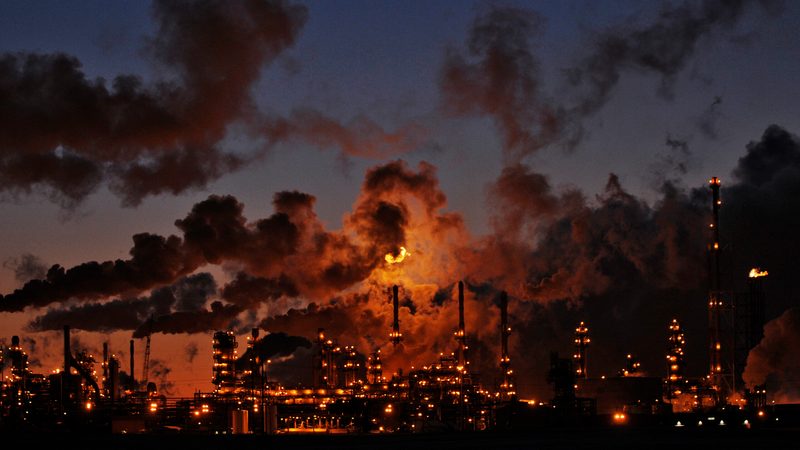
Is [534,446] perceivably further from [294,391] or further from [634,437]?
[294,391]

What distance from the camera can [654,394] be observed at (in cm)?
14062

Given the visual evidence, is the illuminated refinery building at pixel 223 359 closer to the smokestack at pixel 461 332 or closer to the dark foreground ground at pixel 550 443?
the smokestack at pixel 461 332

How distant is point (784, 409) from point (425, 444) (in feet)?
161

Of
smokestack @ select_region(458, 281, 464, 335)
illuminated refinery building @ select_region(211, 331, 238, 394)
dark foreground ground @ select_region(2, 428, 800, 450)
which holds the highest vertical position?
smokestack @ select_region(458, 281, 464, 335)

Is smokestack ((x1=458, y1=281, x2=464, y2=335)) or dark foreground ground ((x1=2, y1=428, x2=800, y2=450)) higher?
smokestack ((x1=458, y1=281, x2=464, y2=335))

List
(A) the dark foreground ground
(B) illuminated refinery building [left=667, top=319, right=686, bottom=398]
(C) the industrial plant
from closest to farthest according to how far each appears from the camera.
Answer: (A) the dark foreground ground < (C) the industrial plant < (B) illuminated refinery building [left=667, top=319, right=686, bottom=398]

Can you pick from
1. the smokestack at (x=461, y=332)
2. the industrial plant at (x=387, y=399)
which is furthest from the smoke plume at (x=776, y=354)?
the smokestack at (x=461, y=332)

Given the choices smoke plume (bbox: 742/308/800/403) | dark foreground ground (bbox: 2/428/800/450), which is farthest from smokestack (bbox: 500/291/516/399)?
dark foreground ground (bbox: 2/428/800/450)

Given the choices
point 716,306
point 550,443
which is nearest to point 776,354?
point 716,306

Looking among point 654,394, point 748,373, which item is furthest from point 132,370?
point 748,373

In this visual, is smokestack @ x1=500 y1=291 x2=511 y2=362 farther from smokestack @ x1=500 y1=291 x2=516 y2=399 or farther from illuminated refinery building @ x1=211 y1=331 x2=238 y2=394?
illuminated refinery building @ x1=211 y1=331 x2=238 y2=394

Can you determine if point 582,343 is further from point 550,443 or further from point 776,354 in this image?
point 550,443

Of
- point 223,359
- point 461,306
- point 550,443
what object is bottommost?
point 550,443

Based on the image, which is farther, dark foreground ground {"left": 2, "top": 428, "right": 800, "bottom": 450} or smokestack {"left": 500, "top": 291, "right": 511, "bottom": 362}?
smokestack {"left": 500, "top": 291, "right": 511, "bottom": 362}
